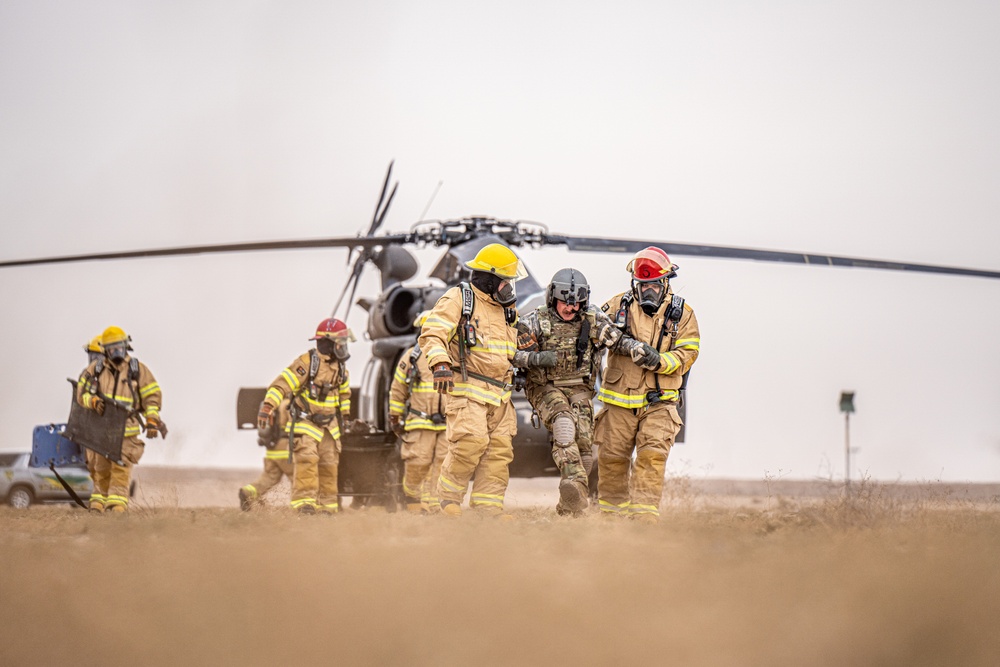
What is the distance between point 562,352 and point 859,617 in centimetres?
399

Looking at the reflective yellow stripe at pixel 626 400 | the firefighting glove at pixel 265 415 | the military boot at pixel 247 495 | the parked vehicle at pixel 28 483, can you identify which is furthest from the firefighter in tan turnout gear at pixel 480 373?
the parked vehicle at pixel 28 483

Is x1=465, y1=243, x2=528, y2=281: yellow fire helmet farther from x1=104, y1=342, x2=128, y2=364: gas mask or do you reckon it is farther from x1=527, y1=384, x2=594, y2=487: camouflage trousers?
x1=104, y1=342, x2=128, y2=364: gas mask

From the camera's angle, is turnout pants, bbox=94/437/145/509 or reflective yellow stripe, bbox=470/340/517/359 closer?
reflective yellow stripe, bbox=470/340/517/359

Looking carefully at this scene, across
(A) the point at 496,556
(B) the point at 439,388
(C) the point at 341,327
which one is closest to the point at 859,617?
(A) the point at 496,556

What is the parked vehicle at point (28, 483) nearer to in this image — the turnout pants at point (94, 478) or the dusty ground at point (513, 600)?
the turnout pants at point (94, 478)

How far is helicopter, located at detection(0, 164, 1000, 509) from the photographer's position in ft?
40.1

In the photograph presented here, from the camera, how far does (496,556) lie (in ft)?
19.8

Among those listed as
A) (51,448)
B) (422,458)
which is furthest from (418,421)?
(51,448)

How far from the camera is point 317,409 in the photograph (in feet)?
40.3

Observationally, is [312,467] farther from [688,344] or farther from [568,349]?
[688,344]

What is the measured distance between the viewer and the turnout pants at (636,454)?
27.9 ft

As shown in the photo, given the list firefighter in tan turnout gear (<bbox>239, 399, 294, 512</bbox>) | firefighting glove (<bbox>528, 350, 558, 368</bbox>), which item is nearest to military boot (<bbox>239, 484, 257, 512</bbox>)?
firefighter in tan turnout gear (<bbox>239, 399, 294, 512</bbox>)

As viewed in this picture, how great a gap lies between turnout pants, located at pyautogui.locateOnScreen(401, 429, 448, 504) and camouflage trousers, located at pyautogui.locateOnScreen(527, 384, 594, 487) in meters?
2.59

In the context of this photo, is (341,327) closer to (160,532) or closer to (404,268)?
(404,268)
